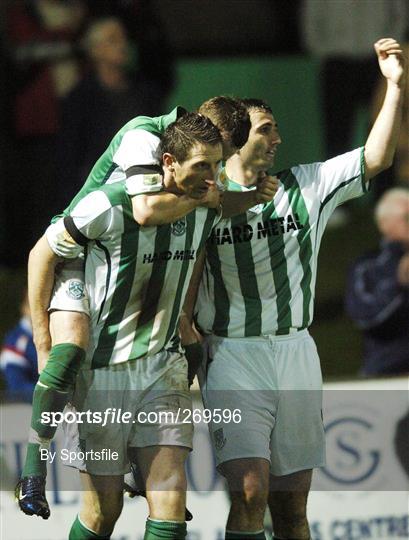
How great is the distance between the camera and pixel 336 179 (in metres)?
5.59

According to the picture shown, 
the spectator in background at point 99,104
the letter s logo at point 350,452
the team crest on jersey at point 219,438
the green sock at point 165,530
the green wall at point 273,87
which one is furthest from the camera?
the green wall at point 273,87

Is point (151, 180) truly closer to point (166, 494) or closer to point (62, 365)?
point (62, 365)

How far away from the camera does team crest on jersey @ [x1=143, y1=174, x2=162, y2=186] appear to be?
203 inches

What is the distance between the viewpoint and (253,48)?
31.6 feet

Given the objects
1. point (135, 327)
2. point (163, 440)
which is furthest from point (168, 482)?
point (135, 327)

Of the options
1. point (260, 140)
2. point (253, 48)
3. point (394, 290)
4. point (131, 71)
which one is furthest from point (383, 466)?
point (253, 48)

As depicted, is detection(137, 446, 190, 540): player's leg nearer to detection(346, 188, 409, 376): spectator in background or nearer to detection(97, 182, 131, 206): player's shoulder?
detection(97, 182, 131, 206): player's shoulder

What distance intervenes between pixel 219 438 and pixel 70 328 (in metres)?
0.68

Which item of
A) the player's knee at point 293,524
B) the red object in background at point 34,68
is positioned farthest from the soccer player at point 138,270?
the red object in background at point 34,68

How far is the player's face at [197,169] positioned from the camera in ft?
16.9

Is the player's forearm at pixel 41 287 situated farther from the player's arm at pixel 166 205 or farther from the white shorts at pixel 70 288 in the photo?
the player's arm at pixel 166 205

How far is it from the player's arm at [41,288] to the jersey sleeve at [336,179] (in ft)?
3.12

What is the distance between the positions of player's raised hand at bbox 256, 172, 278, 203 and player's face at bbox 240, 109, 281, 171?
13 centimetres

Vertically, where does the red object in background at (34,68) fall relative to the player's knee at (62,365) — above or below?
above
